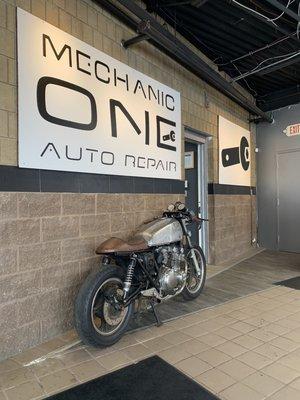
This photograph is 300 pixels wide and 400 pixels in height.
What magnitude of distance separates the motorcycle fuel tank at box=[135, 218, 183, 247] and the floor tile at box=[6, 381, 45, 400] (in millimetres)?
1401

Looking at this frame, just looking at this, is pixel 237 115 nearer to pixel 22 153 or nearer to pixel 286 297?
pixel 286 297

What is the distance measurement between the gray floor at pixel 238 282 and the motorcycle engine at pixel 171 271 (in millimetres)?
291

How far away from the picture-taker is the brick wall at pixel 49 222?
2301 mm

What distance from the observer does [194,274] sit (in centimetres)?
372

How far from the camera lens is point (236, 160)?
6105mm

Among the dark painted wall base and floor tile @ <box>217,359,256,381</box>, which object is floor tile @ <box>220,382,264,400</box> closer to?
floor tile @ <box>217,359,256,381</box>

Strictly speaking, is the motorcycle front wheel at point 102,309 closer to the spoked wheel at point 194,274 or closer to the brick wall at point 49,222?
the brick wall at point 49,222

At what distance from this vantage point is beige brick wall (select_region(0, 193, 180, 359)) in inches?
90.6

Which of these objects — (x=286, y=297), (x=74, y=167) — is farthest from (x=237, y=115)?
(x=74, y=167)

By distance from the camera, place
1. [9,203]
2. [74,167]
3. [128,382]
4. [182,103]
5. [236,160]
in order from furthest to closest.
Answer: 1. [236,160]
2. [182,103]
3. [74,167]
4. [9,203]
5. [128,382]

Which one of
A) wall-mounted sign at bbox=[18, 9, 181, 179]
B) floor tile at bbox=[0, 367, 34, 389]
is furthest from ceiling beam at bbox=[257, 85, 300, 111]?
floor tile at bbox=[0, 367, 34, 389]

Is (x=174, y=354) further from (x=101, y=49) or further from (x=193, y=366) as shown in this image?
(x=101, y=49)

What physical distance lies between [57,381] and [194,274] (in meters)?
2.07

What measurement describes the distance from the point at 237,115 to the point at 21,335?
17.8 feet
